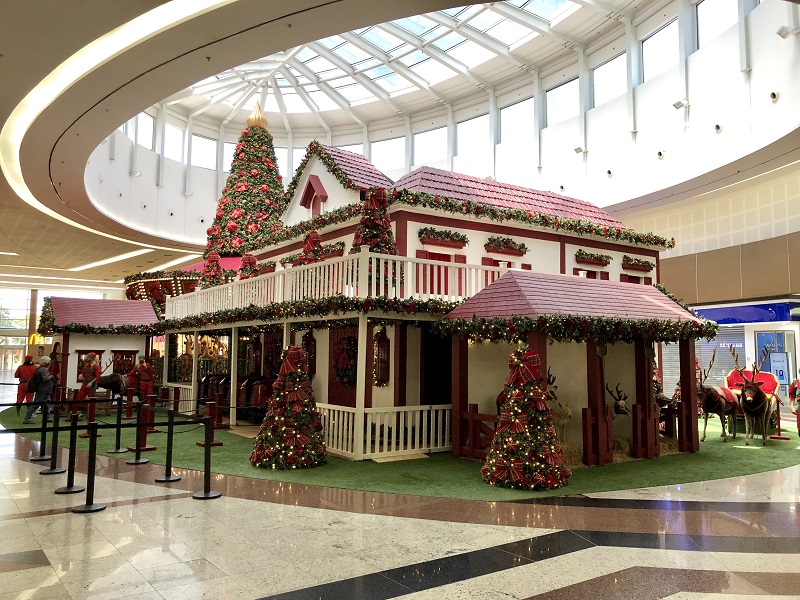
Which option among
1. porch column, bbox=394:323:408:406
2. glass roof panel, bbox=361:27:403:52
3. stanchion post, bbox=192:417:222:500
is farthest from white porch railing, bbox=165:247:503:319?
glass roof panel, bbox=361:27:403:52

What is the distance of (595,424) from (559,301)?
2.38m

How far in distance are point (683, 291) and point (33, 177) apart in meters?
22.6

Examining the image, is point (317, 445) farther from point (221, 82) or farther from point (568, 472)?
point (221, 82)

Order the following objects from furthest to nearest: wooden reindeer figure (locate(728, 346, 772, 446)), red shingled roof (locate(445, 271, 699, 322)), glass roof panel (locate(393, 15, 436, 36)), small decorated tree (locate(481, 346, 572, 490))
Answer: glass roof panel (locate(393, 15, 436, 36)) < wooden reindeer figure (locate(728, 346, 772, 446)) < red shingled roof (locate(445, 271, 699, 322)) < small decorated tree (locate(481, 346, 572, 490))

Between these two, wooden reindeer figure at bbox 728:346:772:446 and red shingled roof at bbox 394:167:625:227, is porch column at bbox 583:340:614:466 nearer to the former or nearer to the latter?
wooden reindeer figure at bbox 728:346:772:446

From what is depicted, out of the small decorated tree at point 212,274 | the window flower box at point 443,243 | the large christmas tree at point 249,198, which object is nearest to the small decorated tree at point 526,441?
the window flower box at point 443,243

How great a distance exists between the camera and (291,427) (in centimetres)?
→ 1027

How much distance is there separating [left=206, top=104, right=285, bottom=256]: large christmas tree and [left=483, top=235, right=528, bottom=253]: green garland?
970 cm

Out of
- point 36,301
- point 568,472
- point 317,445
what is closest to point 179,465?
point 317,445

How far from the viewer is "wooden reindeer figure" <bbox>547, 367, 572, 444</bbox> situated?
11.4m

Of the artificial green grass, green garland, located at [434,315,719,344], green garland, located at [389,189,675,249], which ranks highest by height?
green garland, located at [389,189,675,249]

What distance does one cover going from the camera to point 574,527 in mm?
6742

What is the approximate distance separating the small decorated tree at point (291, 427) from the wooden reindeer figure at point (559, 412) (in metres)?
4.51

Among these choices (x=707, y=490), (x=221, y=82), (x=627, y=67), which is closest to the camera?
(x=707, y=490)
